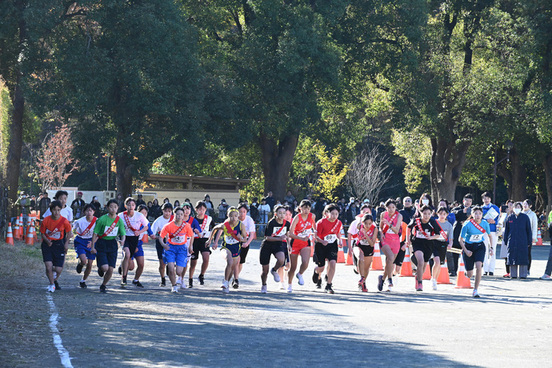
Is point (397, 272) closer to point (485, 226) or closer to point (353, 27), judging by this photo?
point (485, 226)

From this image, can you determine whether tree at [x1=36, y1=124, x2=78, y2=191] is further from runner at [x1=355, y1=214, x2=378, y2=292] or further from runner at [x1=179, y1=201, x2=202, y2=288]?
runner at [x1=355, y1=214, x2=378, y2=292]

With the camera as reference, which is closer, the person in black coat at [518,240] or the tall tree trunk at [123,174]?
the person in black coat at [518,240]

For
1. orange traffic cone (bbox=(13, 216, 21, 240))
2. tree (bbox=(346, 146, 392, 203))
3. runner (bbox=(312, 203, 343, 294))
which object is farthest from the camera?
tree (bbox=(346, 146, 392, 203))

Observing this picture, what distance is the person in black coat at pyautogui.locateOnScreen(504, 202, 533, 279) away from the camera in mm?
20578

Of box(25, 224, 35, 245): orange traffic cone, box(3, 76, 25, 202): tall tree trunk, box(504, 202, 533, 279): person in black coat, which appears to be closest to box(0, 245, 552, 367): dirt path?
box(504, 202, 533, 279): person in black coat

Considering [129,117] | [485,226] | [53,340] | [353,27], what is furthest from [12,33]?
[53,340]

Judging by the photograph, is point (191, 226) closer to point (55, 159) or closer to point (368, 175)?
point (368, 175)

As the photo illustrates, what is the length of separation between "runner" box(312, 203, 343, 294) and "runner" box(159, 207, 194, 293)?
2.59 meters

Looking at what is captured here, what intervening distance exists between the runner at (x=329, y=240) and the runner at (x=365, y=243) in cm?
45

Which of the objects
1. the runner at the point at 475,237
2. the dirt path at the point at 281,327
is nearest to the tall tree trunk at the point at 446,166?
the dirt path at the point at 281,327

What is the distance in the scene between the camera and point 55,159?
216ft

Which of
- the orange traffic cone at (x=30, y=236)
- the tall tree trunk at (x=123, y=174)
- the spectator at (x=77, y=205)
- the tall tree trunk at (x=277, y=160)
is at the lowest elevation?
the orange traffic cone at (x=30, y=236)

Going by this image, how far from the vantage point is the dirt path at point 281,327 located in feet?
30.2

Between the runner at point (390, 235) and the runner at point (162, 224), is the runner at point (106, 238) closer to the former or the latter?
the runner at point (162, 224)
